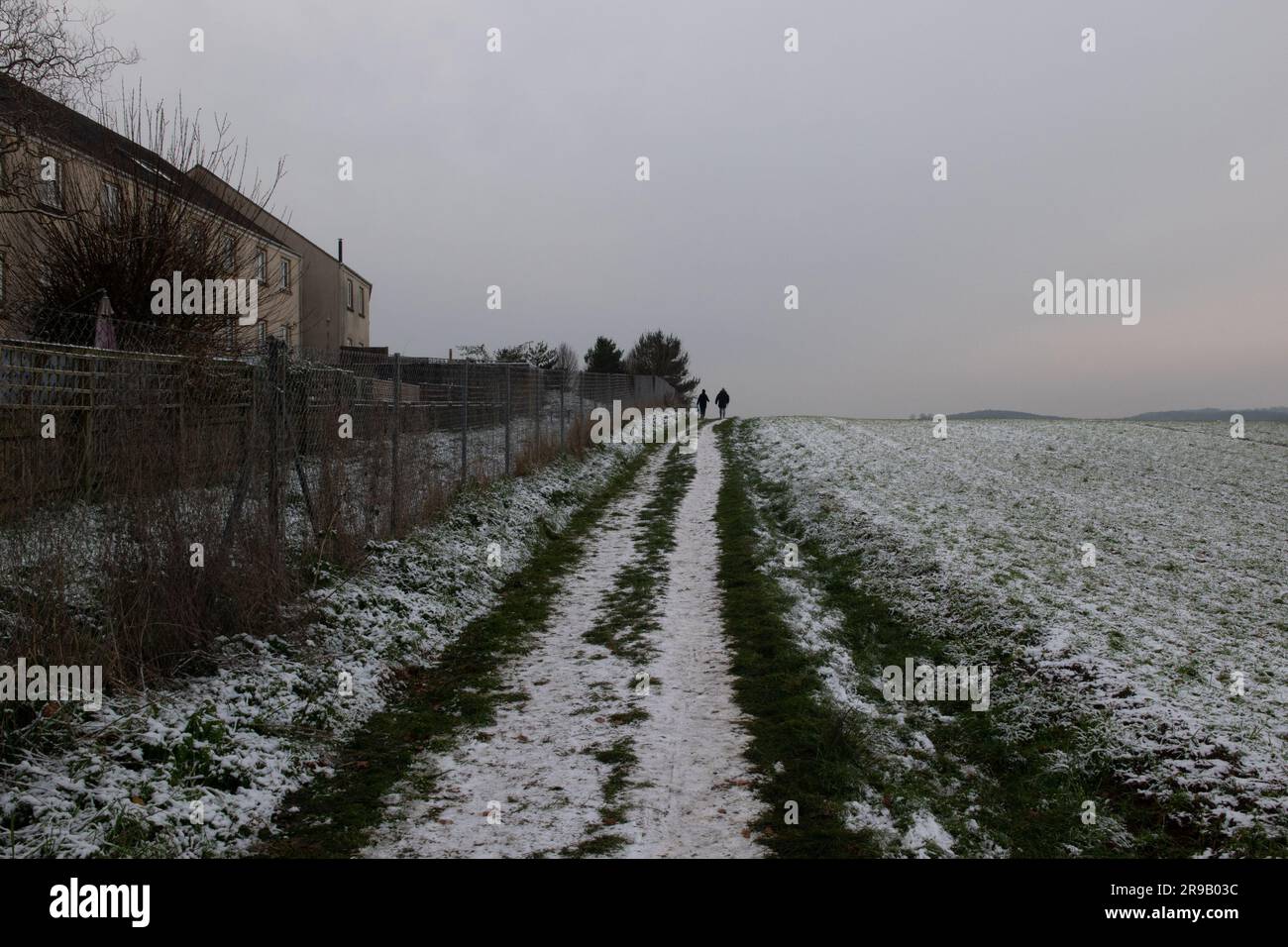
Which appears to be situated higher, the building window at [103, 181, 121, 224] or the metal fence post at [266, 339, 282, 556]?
the building window at [103, 181, 121, 224]

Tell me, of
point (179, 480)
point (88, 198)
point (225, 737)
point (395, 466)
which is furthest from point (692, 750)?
point (88, 198)

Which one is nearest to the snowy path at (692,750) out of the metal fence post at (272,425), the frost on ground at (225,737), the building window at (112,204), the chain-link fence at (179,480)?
the frost on ground at (225,737)

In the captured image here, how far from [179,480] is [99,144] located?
14.5 meters

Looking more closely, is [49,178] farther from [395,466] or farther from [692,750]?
[692,750]

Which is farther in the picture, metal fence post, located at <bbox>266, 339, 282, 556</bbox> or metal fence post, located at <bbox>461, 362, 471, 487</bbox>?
metal fence post, located at <bbox>461, 362, 471, 487</bbox>

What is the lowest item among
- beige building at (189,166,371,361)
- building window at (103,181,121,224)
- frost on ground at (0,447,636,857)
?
frost on ground at (0,447,636,857)

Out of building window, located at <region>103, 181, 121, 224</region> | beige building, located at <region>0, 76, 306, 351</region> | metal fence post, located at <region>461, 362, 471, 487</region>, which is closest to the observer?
metal fence post, located at <region>461, 362, 471, 487</region>

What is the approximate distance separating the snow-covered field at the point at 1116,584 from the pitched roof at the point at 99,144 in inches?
436

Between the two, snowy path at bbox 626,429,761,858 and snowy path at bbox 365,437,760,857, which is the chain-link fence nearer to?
snowy path at bbox 365,437,760,857

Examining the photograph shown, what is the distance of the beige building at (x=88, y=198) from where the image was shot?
1315 cm

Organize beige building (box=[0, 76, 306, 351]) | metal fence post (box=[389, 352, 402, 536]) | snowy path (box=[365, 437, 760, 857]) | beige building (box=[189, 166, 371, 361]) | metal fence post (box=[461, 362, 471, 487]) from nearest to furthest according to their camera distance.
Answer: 1. snowy path (box=[365, 437, 760, 857])
2. metal fence post (box=[389, 352, 402, 536])
3. metal fence post (box=[461, 362, 471, 487])
4. beige building (box=[0, 76, 306, 351])
5. beige building (box=[189, 166, 371, 361])

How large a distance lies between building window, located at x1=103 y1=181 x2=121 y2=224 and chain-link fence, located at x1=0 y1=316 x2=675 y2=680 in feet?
25.2

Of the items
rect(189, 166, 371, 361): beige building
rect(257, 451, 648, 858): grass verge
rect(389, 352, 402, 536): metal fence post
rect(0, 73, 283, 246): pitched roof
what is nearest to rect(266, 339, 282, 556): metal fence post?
rect(257, 451, 648, 858): grass verge

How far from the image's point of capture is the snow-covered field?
16.8 ft
